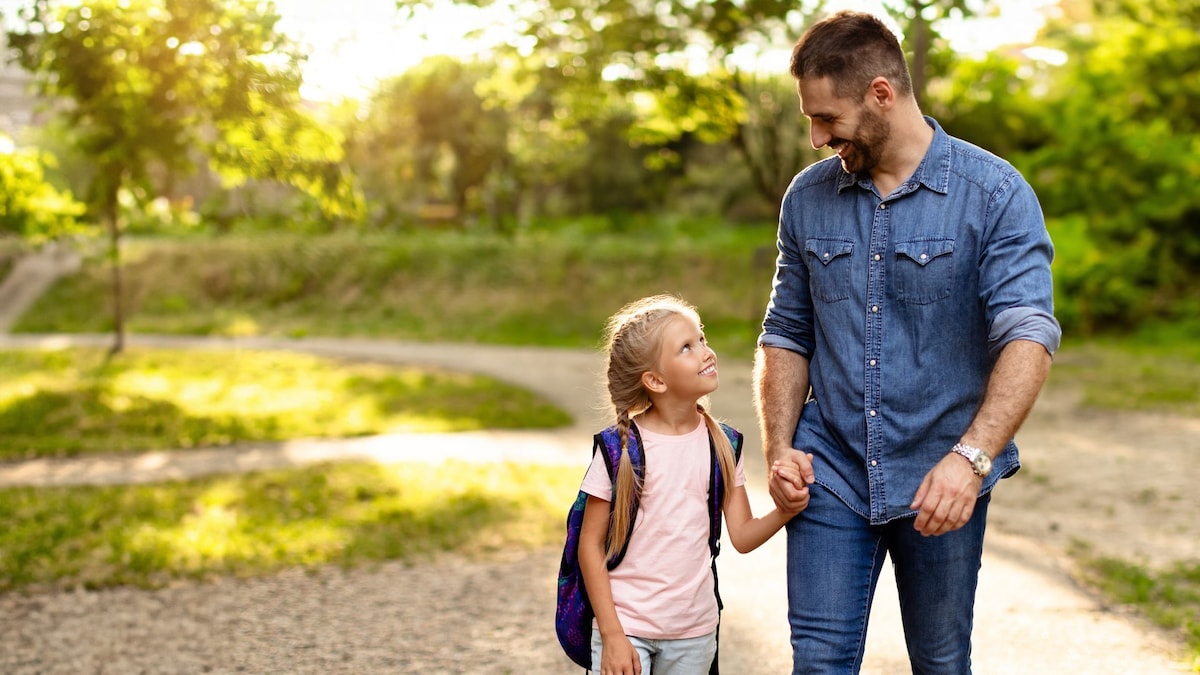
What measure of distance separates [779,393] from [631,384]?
37cm

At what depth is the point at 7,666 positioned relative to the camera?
454 centimetres

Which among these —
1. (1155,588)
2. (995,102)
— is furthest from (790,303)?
(995,102)

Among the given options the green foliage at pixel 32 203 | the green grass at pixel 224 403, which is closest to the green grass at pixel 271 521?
the green grass at pixel 224 403

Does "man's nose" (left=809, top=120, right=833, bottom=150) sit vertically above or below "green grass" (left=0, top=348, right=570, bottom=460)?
above

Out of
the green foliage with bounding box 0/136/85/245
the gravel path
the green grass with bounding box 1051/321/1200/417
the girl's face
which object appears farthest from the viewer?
the green grass with bounding box 1051/321/1200/417

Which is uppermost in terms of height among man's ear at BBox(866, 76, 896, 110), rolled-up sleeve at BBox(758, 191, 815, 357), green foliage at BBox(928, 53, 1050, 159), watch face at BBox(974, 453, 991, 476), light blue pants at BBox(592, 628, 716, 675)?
green foliage at BBox(928, 53, 1050, 159)

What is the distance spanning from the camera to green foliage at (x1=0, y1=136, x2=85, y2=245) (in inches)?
370

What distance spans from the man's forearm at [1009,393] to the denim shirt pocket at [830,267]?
0.42m

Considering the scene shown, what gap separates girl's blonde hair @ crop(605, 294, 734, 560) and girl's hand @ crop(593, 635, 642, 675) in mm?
200

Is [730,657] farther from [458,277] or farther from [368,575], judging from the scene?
[458,277]

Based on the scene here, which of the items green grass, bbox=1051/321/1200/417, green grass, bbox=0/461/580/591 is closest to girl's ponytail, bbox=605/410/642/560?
green grass, bbox=0/461/580/591

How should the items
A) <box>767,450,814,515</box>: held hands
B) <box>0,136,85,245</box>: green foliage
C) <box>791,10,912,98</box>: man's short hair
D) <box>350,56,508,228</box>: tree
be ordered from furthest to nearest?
<box>350,56,508,228</box>: tree → <box>0,136,85,245</box>: green foliage → <box>767,450,814,515</box>: held hands → <box>791,10,912,98</box>: man's short hair

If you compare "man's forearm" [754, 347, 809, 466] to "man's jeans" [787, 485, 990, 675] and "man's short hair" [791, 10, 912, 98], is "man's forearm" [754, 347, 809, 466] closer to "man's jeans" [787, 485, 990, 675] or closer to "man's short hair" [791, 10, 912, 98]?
"man's jeans" [787, 485, 990, 675]

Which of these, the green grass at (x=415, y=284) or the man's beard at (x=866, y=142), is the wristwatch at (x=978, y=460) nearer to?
the man's beard at (x=866, y=142)
